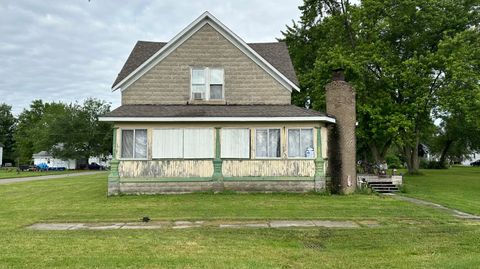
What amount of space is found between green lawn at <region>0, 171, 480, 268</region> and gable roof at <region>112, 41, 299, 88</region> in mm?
8107

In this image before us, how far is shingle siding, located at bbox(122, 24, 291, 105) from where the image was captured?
62.6ft

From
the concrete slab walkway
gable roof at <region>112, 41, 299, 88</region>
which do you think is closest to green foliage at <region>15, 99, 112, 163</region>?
gable roof at <region>112, 41, 299, 88</region>

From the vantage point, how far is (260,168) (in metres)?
17.8

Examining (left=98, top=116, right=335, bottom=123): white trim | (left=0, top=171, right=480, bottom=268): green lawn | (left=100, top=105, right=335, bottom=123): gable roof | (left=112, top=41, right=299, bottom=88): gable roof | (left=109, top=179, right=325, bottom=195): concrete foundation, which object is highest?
(left=112, top=41, right=299, bottom=88): gable roof

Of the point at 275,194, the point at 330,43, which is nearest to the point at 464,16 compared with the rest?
the point at 330,43

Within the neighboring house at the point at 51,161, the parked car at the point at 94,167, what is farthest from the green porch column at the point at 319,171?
the parked car at the point at 94,167

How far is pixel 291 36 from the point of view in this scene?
35.7m

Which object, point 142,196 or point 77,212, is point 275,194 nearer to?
point 142,196

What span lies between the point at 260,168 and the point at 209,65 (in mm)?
5467

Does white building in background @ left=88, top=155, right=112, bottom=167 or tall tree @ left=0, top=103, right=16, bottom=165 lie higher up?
tall tree @ left=0, top=103, right=16, bottom=165

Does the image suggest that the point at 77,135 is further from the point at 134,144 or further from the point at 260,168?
the point at 260,168

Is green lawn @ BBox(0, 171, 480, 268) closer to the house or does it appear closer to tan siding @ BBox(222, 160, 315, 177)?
the house

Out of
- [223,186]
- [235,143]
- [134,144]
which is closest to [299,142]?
[235,143]

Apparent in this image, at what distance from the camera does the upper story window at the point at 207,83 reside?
1925 centimetres
